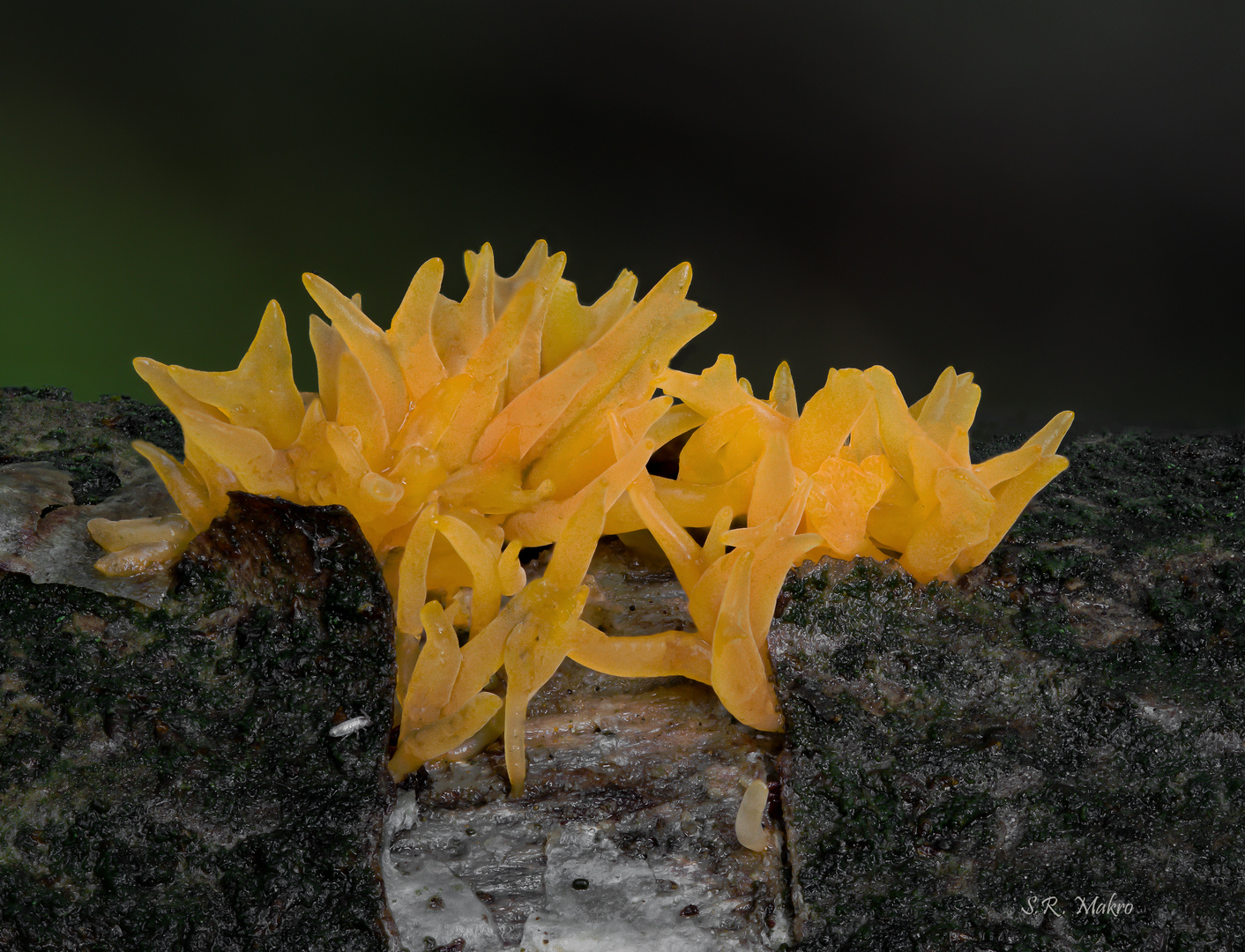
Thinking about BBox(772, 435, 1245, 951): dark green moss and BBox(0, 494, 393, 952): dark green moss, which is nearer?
BBox(0, 494, 393, 952): dark green moss

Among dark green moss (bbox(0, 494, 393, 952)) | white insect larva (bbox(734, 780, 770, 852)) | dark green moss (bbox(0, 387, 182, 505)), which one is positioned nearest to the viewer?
dark green moss (bbox(0, 494, 393, 952))

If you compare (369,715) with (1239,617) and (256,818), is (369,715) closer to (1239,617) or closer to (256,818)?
(256,818)

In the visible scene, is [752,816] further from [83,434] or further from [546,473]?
[83,434]
